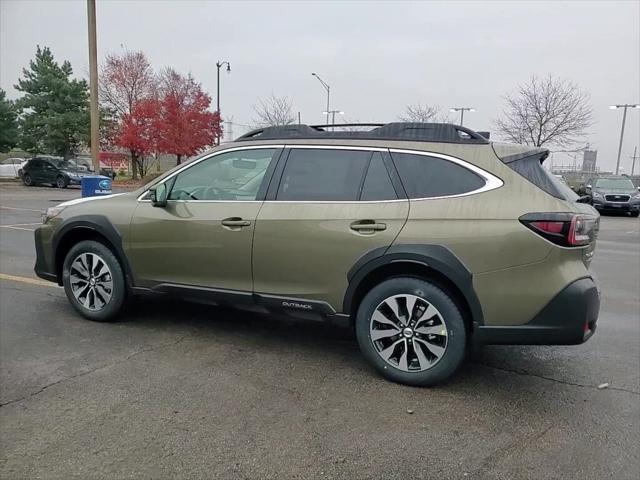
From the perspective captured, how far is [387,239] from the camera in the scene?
138 inches

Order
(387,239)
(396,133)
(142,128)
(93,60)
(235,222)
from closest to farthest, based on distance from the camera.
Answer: (387,239), (396,133), (235,222), (93,60), (142,128)

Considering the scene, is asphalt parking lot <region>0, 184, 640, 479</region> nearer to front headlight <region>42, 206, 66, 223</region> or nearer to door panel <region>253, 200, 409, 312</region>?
door panel <region>253, 200, 409, 312</region>

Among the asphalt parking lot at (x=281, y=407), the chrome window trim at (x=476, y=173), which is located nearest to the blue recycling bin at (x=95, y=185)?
the asphalt parking lot at (x=281, y=407)

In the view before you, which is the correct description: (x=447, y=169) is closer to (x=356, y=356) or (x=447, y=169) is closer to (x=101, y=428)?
(x=356, y=356)

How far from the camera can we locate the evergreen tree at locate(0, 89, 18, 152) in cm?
3228

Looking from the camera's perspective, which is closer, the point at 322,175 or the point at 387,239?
the point at 387,239

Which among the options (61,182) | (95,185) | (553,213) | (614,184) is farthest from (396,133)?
(61,182)

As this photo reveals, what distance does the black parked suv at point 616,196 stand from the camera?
66.7ft

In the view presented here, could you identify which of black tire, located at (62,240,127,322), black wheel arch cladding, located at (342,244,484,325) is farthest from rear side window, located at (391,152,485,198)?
black tire, located at (62,240,127,322)

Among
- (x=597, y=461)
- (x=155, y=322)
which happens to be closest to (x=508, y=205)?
(x=597, y=461)

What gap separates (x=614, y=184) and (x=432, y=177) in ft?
69.9

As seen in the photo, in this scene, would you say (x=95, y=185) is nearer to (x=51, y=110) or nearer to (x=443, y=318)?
(x=443, y=318)

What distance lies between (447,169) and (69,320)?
3.72 metres

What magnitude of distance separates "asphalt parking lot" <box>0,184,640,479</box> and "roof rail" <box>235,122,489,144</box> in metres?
1.74
